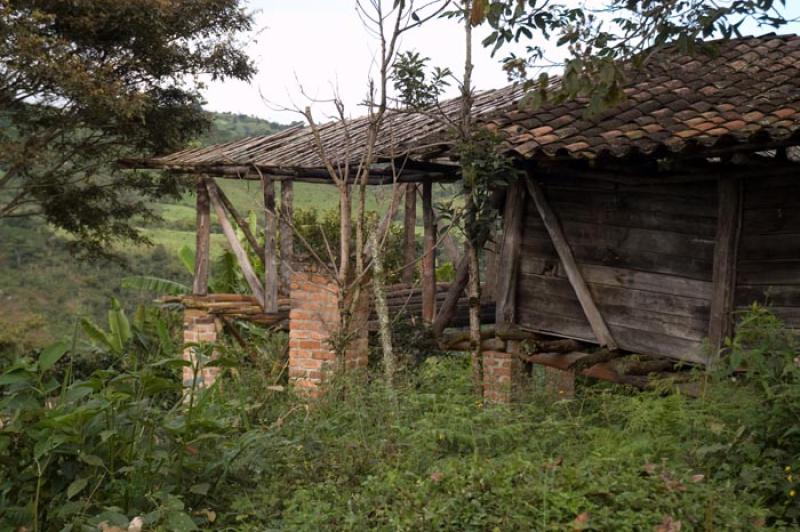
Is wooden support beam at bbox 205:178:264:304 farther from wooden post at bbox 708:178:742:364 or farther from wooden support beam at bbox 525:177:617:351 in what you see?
wooden post at bbox 708:178:742:364

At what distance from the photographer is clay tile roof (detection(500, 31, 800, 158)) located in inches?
286

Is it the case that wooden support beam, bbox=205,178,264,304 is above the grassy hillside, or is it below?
above

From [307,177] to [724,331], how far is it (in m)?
5.43

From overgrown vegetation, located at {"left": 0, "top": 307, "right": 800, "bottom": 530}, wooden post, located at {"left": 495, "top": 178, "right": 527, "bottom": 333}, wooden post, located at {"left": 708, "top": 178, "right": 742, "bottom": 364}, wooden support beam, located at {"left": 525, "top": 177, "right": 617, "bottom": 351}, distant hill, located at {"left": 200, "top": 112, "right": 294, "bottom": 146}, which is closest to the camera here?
overgrown vegetation, located at {"left": 0, "top": 307, "right": 800, "bottom": 530}

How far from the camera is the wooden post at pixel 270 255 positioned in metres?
11.4

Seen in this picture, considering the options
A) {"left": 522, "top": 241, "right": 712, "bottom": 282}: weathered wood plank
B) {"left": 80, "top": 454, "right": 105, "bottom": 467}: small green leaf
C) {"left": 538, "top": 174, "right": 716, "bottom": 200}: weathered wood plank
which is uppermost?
{"left": 538, "top": 174, "right": 716, "bottom": 200}: weathered wood plank

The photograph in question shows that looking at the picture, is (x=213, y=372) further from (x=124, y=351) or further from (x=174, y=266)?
(x=174, y=266)

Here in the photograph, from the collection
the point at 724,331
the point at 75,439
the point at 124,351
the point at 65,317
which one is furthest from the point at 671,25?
the point at 65,317

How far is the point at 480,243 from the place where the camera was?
8836 millimetres

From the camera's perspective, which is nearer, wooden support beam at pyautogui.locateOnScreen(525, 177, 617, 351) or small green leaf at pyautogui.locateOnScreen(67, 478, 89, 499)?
small green leaf at pyautogui.locateOnScreen(67, 478, 89, 499)

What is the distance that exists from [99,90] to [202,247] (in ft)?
9.75

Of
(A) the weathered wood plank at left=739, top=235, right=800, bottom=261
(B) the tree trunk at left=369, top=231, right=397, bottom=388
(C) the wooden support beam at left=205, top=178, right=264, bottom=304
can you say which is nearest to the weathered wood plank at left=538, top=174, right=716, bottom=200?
(A) the weathered wood plank at left=739, top=235, right=800, bottom=261

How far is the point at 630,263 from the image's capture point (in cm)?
859

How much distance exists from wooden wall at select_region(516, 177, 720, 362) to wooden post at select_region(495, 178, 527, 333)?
3.3 inches
